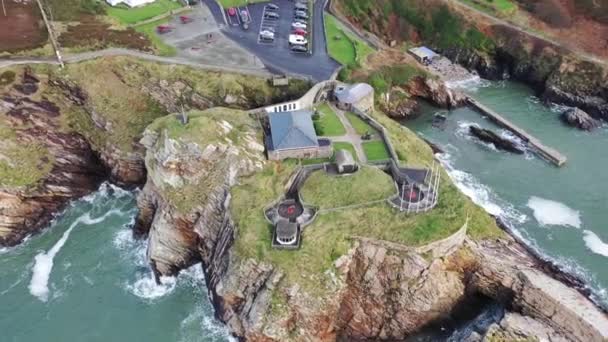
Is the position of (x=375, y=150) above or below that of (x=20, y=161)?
above

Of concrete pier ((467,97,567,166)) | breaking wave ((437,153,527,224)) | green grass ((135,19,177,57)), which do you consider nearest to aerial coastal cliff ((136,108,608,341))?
breaking wave ((437,153,527,224))

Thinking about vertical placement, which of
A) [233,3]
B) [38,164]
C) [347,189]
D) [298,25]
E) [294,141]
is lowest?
[38,164]

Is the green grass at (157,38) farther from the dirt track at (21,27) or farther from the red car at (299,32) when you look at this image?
the red car at (299,32)

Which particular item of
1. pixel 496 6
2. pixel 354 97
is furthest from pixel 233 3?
pixel 496 6

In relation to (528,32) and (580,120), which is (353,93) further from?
(528,32)

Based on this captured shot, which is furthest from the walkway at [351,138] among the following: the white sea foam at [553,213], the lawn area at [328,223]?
the white sea foam at [553,213]

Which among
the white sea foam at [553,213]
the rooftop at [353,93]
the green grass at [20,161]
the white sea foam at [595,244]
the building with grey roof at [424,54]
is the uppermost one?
the rooftop at [353,93]
